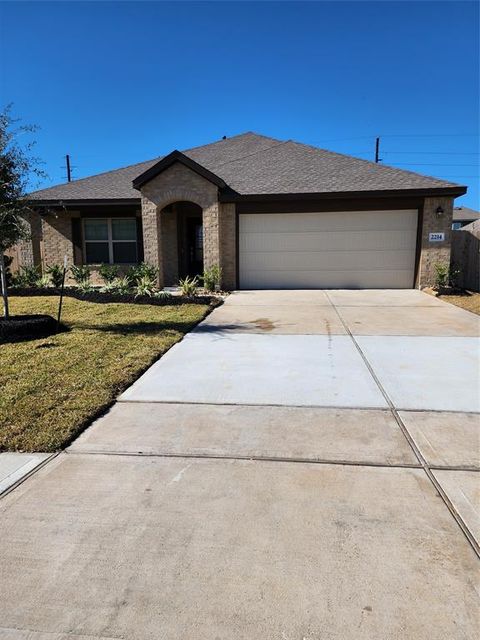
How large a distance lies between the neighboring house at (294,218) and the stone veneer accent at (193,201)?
0.03 m

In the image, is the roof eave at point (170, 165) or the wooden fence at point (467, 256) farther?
the roof eave at point (170, 165)

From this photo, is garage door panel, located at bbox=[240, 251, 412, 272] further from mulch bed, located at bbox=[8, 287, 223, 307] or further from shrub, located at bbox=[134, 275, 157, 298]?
shrub, located at bbox=[134, 275, 157, 298]

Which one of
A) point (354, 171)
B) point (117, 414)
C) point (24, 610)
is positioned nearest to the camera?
point (24, 610)

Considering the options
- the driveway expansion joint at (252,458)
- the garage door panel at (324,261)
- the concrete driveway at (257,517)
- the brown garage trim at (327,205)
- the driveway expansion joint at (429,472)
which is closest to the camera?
the concrete driveway at (257,517)

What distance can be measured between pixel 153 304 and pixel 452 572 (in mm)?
10536

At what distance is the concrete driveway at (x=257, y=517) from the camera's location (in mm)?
2264

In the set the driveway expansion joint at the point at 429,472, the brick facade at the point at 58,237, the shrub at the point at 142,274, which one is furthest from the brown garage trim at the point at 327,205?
the driveway expansion joint at the point at 429,472

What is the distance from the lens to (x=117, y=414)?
4.82 metres

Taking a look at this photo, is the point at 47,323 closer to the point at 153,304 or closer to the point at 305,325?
the point at 153,304

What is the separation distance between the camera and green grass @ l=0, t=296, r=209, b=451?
14.5 feet

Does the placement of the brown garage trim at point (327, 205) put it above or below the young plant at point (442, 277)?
above

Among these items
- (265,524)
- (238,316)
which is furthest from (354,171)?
(265,524)

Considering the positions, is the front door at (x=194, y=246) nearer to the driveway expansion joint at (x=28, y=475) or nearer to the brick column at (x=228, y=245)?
the brick column at (x=228, y=245)

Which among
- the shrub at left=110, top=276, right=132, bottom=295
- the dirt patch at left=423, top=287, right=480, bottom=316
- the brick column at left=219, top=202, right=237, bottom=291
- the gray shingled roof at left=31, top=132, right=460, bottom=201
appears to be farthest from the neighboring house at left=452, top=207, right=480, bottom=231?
the shrub at left=110, top=276, right=132, bottom=295
